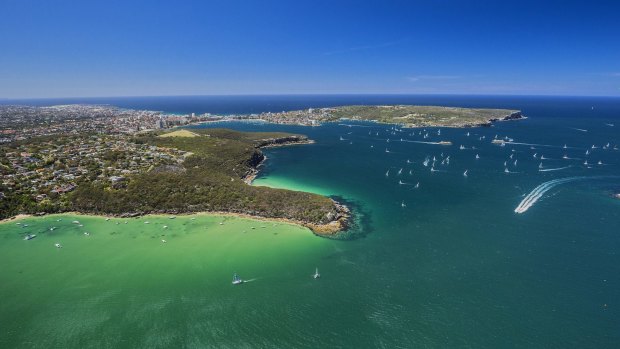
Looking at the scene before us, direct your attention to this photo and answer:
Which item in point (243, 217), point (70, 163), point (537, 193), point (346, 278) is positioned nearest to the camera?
point (346, 278)

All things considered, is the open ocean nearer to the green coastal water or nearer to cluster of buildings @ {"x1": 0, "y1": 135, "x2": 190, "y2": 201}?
the green coastal water

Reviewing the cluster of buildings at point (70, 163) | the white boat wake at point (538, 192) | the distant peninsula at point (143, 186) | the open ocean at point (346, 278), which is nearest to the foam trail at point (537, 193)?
the white boat wake at point (538, 192)

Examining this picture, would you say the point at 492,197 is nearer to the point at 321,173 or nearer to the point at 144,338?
the point at 321,173

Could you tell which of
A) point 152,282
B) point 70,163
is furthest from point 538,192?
point 70,163

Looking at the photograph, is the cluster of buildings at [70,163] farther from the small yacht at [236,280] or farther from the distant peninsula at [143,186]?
the small yacht at [236,280]

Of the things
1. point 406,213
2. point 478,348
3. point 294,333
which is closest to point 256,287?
point 294,333

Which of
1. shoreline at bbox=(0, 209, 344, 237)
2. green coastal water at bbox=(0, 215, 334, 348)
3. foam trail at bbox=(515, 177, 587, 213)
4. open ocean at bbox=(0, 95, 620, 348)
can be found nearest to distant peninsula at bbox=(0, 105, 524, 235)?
shoreline at bbox=(0, 209, 344, 237)

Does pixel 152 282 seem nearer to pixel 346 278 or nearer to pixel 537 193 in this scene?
pixel 346 278
